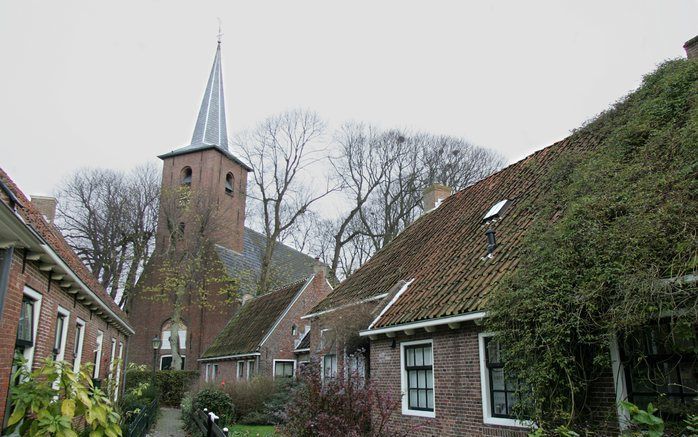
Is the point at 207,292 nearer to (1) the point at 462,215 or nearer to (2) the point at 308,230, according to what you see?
(2) the point at 308,230

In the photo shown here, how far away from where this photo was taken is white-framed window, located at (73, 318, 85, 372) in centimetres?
→ 1235

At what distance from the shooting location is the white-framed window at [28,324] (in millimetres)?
8141

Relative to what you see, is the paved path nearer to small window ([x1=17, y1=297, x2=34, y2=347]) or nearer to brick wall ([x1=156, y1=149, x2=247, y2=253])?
small window ([x1=17, y1=297, x2=34, y2=347])

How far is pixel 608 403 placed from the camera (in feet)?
24.6

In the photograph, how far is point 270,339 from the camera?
1044 inches

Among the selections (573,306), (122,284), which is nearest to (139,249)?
(122,284)

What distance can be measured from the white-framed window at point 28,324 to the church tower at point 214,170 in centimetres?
2766

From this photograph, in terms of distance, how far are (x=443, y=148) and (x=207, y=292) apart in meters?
17.8

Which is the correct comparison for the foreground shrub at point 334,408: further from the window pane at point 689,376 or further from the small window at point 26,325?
the small window at point 26,325

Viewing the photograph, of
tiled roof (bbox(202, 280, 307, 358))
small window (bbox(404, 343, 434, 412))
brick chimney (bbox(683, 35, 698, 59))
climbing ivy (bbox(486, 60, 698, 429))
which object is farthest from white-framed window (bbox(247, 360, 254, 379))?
brick chimney (bbox(683, 35, 698, 59))

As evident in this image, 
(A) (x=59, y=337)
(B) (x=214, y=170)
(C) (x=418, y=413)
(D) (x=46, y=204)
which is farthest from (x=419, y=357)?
(B) (x=214, y=170)

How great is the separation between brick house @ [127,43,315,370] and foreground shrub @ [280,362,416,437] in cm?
2331

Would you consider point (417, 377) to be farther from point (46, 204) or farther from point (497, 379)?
point (46, 204)

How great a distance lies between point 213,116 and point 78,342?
3071cm
